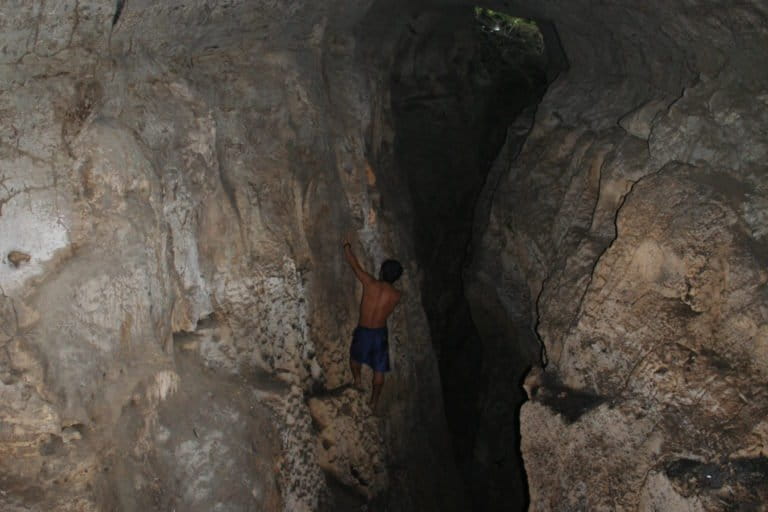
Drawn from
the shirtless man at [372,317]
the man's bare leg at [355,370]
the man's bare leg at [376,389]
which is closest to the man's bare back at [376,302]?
the shirtless man at [372,317]

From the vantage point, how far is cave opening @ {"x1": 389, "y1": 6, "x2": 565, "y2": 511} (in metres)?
7.41

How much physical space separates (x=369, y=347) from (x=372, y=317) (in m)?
0.20

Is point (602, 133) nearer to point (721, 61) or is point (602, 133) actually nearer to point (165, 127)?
point (721, 61)

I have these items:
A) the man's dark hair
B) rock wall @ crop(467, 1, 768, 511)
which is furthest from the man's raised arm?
rock wall @ crop(467, 1, 768, 511)

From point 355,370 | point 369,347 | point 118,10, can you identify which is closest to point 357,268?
point 369,347

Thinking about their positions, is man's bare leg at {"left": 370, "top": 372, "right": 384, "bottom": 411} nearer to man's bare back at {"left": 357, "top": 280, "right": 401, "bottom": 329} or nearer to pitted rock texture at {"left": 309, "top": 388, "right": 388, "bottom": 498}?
pitted rock texture at {"left": 309, "top": 388, "right": 388, "bottom": 498}

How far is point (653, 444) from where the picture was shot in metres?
3.36

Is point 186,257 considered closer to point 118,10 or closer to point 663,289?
point 118,10

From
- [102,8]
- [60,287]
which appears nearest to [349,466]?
[60,287]

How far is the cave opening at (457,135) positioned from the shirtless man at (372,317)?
7.10 feet

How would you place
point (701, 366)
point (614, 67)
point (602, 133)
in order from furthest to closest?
point (614, 67) → point (602, 133) → point (701, 366)

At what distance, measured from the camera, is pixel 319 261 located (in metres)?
Answer: 4.81

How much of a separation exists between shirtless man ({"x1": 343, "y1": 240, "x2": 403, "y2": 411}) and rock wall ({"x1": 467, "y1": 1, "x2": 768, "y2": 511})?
1037 millimetres

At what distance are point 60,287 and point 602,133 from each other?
3.39 metres
